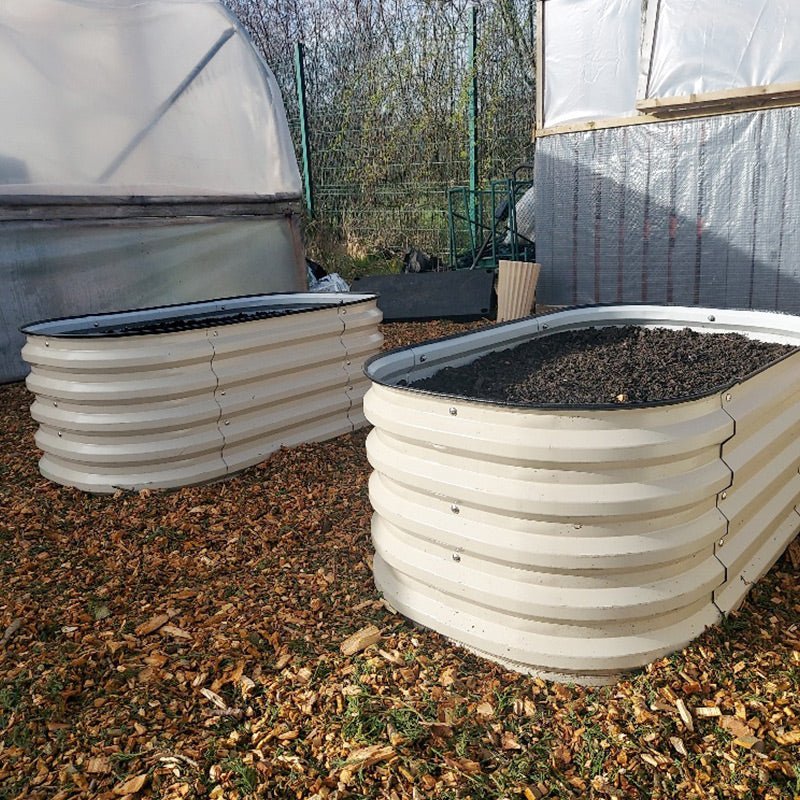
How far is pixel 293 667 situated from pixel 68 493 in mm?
2412

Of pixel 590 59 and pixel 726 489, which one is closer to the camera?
pixel 726 489

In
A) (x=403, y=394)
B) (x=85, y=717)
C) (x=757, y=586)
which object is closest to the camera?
(x=85, y=717)

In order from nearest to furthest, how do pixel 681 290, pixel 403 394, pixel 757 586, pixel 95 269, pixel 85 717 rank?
pixel 85 717 → pixel 403 394 → pixel 757 586 → pixel 95 269 → pixel 681 290

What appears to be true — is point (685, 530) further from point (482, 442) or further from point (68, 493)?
point (68, 493)

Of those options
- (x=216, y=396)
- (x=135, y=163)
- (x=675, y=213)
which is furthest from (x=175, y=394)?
(x=675, y=213)

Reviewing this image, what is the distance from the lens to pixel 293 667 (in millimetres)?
2719

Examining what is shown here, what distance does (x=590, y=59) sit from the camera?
795 centimetres

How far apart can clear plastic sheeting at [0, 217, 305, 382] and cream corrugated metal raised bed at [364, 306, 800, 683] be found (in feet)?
17.9

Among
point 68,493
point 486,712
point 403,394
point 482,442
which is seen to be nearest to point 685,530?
point 482,442

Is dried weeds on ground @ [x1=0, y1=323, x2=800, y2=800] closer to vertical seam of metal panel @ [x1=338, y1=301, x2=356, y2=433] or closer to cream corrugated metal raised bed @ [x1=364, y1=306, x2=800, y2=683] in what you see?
cream corrugated metal raised bed @ [x1=364, y1=306, x2=800, y2=683]

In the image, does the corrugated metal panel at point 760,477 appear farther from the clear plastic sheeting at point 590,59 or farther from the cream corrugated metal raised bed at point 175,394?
the clear plastic sheeting at point 590,59

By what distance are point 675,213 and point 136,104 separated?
5.80 m

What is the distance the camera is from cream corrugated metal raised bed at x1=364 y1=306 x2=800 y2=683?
92.2 inches

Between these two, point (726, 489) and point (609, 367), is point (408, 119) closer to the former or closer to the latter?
point (609, 367)
